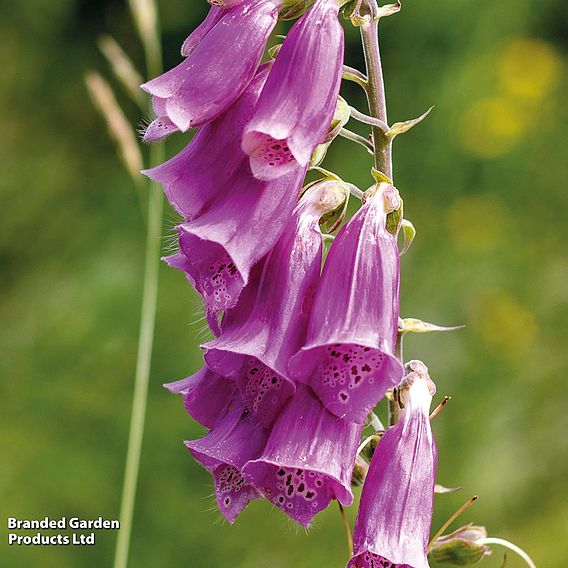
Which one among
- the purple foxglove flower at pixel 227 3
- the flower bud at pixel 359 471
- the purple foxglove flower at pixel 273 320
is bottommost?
the flower bud at pixel 359 471

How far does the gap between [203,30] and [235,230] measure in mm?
284

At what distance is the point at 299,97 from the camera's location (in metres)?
1.03

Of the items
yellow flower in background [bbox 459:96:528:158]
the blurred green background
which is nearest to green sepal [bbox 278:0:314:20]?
the blurred green background

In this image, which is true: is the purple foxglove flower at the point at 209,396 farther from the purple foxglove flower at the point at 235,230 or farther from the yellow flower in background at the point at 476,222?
the yellow flower in background at the point at 476,222

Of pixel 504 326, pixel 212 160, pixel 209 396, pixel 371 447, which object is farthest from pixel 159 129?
pixel 504 326

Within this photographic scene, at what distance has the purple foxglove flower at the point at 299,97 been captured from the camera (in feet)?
3.35

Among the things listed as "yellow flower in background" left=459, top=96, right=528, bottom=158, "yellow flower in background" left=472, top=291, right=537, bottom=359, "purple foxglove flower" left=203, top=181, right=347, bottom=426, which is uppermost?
"purple foxglove flower" left=203, top=181, right=347, bottom=426

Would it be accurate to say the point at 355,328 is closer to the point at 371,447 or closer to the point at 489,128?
the point at 371,447

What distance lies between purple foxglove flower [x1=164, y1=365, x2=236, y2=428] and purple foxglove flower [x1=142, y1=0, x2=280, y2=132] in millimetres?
334

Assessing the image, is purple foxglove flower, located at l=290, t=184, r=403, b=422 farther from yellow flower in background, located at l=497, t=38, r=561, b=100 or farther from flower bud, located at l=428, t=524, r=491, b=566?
yellow flower in background, located at l=497, t=38, r=561, b=100

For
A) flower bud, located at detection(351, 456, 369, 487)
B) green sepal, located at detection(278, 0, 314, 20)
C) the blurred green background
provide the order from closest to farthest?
green sepal, located at detection(278, 0, 314, 20) → flower bud, located at detection(351, 456, 369, 487) → the blurred green background

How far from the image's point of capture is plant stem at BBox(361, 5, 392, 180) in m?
1.13

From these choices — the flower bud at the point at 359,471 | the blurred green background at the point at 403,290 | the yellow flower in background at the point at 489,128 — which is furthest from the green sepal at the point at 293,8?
the yellow flower in background at the point at 489,128

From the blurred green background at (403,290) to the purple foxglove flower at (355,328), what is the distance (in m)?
1.74
